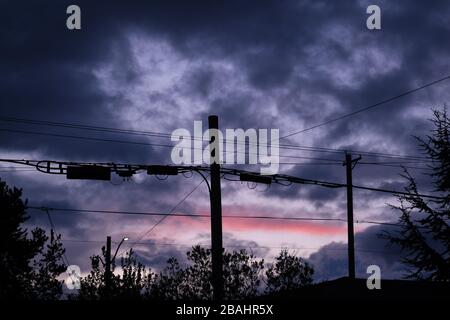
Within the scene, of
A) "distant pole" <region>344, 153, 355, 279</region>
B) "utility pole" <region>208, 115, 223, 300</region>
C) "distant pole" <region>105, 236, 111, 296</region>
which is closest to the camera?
"utility pole" <region>208, 115, 223, 300</region>


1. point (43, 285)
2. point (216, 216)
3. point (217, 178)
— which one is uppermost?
point (217, 178)

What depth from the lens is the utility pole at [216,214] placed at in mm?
17641

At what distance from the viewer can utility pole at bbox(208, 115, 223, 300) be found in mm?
17641

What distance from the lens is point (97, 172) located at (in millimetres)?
19594

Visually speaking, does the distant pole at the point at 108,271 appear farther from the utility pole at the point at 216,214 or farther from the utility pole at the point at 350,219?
the utility pole at the point at 216,214

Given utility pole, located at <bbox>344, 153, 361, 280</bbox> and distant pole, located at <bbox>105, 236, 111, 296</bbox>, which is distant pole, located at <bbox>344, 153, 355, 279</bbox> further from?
distant pole, located at <bbox>105, 236, 111, 296</bbox>

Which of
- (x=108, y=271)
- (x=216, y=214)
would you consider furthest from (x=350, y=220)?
(x=108, y=271)

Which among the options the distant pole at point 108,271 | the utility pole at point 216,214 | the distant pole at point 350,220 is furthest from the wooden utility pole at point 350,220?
the distant pole at point 108,271

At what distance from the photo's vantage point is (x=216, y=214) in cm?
1814

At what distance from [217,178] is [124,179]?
482cm

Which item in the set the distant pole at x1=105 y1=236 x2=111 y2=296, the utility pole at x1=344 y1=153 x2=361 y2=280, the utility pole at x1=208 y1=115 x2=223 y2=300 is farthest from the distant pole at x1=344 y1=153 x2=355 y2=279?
the distant pole at x1=105 y1=236 x2=111 y2=296
